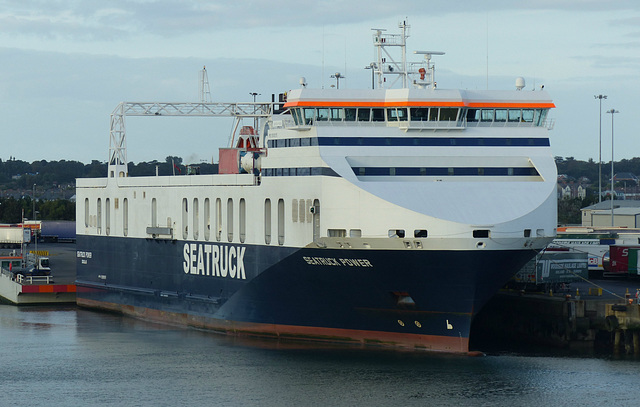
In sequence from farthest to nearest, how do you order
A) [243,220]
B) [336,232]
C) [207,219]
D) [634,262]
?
[634,262] → [207,219] → [243,220] → [336,232]

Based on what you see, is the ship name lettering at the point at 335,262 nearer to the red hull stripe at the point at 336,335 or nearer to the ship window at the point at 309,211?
the ship window at the point at 309,211

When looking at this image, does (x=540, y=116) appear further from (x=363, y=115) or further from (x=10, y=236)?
(x=10, y=236)

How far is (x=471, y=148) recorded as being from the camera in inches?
1699

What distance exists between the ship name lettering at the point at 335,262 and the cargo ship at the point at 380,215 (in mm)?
50

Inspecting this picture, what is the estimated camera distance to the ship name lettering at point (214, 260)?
154 feet

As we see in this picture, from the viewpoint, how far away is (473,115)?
4409 centimetres

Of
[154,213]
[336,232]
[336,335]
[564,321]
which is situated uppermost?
[154,213]

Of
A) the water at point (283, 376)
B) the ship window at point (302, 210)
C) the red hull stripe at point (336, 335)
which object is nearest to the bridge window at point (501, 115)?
the ship window at point (302, 210)

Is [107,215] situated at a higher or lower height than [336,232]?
higher

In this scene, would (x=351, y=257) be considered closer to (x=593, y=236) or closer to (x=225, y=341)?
(x=225, y=341)

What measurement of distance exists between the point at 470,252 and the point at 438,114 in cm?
655

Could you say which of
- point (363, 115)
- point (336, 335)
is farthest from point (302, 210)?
point (336, 335)

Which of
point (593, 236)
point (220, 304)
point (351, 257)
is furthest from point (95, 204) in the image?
point (593, 236)

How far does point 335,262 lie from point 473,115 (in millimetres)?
8222
